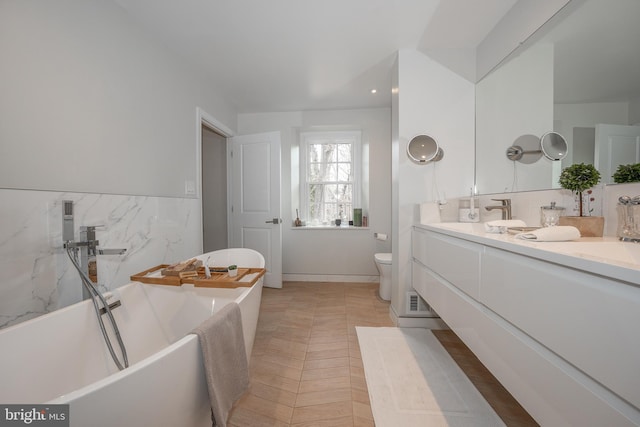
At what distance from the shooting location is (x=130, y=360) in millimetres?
1225

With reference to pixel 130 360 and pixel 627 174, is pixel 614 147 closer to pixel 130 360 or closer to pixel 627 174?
pixel 627 174

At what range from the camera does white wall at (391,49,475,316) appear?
6.91 ft

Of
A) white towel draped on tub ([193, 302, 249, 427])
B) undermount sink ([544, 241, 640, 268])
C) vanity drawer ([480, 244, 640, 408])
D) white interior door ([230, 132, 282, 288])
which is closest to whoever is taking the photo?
vanity drawer ([480, 244, 640, 408])

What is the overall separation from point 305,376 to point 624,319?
59.4 inches

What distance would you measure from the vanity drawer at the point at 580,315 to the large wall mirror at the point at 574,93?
0.83 metres

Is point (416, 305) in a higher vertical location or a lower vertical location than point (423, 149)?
lower

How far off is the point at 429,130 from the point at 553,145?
0.87m

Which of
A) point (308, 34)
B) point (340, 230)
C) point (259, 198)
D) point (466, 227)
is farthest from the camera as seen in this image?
point (340, 230)

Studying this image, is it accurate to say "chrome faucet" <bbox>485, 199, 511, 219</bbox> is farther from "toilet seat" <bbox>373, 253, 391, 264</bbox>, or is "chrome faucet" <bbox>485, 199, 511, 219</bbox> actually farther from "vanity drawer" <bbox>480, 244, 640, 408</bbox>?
"toilet seat" <bbox>373, 253, 391, 264</bbox>

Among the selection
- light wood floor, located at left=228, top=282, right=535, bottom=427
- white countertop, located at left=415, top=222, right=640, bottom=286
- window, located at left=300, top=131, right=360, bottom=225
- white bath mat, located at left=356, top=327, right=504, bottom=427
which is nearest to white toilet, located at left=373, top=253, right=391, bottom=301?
light wood floor, located at left=228, top=282, right=535, bottom=427

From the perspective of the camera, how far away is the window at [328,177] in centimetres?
368

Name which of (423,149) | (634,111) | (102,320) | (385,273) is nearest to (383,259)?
(385,273)

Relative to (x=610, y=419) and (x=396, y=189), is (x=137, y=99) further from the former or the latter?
(x=610, y=419)

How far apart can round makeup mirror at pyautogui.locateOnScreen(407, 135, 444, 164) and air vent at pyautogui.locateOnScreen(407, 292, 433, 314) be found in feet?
3.88
